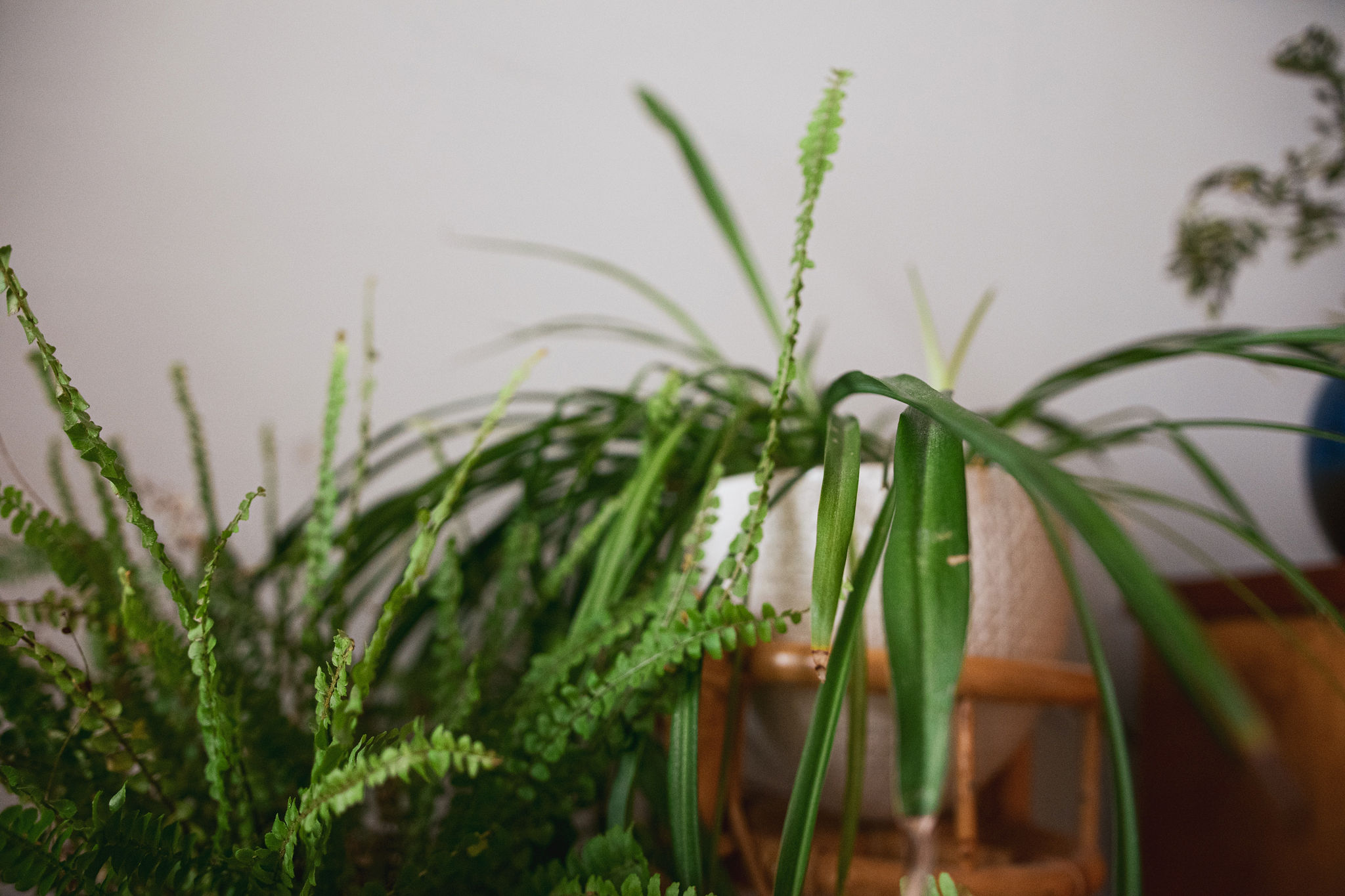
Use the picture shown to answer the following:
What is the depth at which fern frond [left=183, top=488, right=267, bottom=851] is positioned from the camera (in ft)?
1.00

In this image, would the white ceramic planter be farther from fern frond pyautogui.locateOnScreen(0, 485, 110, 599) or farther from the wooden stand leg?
fern frond pyautogui.locateOnScreen(0, 485, 110, 599)

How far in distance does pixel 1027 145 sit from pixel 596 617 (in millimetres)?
1064

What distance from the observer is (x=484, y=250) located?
92 centimetres

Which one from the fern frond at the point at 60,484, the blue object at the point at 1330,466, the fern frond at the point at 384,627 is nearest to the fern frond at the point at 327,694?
the fern frond at the point at 384,627

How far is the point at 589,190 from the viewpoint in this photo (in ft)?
3.18

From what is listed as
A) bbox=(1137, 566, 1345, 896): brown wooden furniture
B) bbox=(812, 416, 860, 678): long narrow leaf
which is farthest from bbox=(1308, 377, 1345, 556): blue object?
bbox=(812, 416, 860, 678): long narrow leaf

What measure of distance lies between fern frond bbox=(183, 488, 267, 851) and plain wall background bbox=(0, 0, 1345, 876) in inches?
20.1

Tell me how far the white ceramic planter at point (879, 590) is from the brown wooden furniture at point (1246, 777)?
0.73 feet

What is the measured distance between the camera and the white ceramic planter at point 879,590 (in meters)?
0.51

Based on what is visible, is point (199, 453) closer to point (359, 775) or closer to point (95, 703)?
point (95, 703)

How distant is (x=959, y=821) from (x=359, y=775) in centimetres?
37

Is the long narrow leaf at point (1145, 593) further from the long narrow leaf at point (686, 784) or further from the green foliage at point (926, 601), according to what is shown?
the long narrow leaf at point (686, 784)

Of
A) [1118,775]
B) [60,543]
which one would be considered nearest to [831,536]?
[1118,775]

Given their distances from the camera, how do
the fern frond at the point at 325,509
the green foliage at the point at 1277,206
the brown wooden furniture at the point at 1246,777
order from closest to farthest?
the fern frond at the point at 325,509, the brown wooden furniture at the point at 1246,777, the green foliage at the point at 1277,206
